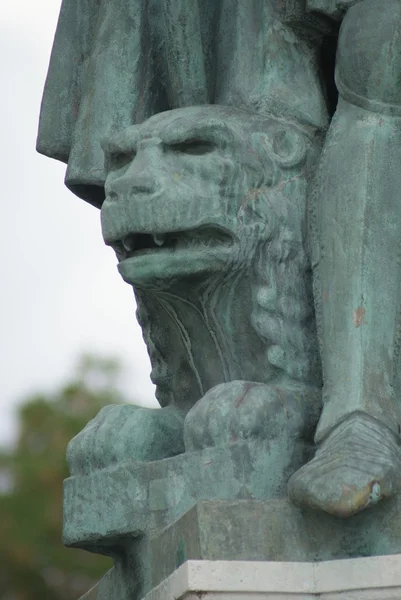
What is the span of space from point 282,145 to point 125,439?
2.75ft

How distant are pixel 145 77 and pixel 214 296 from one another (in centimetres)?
77

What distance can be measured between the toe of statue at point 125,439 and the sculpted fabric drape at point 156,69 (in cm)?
67

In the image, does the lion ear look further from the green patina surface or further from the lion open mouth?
the lion open mouth

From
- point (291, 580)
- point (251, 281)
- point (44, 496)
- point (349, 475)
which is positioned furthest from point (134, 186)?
point (44, 496)

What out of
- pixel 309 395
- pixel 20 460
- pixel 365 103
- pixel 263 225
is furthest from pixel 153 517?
pixel 20 460

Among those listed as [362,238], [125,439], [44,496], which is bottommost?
[44,496]

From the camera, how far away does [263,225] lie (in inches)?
165

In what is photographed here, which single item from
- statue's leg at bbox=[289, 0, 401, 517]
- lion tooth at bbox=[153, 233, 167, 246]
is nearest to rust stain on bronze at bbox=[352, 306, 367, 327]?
statue's leg at bbox=[289, 0, 401, 517]

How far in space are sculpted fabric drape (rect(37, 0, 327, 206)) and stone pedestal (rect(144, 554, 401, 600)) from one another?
1.27 meters

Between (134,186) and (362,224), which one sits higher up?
(134,186)

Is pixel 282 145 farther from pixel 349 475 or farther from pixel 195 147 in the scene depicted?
pixel 349 475

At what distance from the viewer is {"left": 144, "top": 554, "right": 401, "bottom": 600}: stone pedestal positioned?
3.58m

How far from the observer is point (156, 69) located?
4707 millimetres

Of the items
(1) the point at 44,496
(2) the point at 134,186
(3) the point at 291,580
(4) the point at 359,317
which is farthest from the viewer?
(1) the point at 44,496
